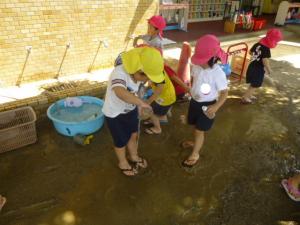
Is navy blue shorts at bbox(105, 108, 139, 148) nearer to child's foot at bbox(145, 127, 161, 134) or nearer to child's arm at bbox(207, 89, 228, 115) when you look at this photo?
child's arm at bbox(207, 89, 228, 115)

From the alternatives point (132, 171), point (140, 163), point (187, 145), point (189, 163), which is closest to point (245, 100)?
point (187, 145)

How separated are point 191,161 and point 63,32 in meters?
3.76

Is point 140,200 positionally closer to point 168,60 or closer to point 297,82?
point 168,60

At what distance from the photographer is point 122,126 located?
299cm

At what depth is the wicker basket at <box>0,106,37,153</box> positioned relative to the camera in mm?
3574

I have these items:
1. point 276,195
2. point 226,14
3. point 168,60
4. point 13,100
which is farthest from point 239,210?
point 226,14

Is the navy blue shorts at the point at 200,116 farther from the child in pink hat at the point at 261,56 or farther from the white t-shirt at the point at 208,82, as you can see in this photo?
the child in pink hat at the point at 261,56

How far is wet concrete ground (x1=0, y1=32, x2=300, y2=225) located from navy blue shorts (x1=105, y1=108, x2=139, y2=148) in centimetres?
60

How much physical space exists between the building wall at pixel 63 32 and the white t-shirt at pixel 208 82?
11.1ft

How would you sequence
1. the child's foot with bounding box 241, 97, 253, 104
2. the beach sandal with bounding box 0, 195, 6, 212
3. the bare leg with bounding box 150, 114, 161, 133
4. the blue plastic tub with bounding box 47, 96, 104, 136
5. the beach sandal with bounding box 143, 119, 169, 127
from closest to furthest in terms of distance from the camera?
the beach sandal with bounding box 0, 195, 6, 212
the blue plastic tub with bounding box 47, 96, 104, 136
the bare leg with bounding box 150, 114, 161, 133
the beach sandal with bounding box 143, 119, 169, 127
the child's foot with bounding box 241, 97, 253, 104

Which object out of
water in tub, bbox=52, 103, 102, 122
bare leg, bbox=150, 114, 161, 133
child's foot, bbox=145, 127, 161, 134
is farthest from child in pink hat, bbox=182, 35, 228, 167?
water in tub, bbox=52, 103, 102, 122

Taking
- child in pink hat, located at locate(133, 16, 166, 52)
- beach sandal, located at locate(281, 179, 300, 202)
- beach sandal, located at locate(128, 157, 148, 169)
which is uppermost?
child in pink hat, located at locate(133, 16, 166, 52)

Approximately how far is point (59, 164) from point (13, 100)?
191cm

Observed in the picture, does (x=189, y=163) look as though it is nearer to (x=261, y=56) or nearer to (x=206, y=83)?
(x=206, y=83)
